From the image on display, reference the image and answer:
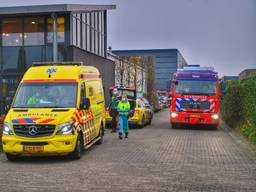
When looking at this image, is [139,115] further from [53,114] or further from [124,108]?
[53,114]

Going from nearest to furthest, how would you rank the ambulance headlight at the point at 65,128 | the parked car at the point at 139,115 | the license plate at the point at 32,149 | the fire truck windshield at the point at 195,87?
the license plate at the point at 32,149, the ambulance headlight at the point at 65,128, the fire truck windshield at the point at 195,87, the parked car at the point at 139,115

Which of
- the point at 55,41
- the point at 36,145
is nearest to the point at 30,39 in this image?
the point at 55,41

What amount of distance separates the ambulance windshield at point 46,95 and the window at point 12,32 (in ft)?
48.7

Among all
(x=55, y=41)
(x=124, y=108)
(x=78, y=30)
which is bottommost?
(x=124, y=108)

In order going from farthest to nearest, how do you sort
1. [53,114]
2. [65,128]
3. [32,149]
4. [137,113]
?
[137,113]
[53,114]
[65,128]
[32,149]

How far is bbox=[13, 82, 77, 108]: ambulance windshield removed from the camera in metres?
13.3

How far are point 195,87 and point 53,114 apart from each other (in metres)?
12.6

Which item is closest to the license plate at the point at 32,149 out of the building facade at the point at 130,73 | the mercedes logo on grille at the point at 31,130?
the mercedes logo on grille at the point at 31,130

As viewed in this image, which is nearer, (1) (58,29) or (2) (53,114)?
(2) (53,114)

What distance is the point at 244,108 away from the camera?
21.0 meters

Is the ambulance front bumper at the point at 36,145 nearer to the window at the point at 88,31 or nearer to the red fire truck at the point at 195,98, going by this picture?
the red fire truck at the point at 195,98

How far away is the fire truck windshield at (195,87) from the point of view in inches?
931

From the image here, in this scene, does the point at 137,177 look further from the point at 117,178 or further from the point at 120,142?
the point at 120,142

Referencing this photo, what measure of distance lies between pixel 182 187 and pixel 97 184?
1633 millimetres
